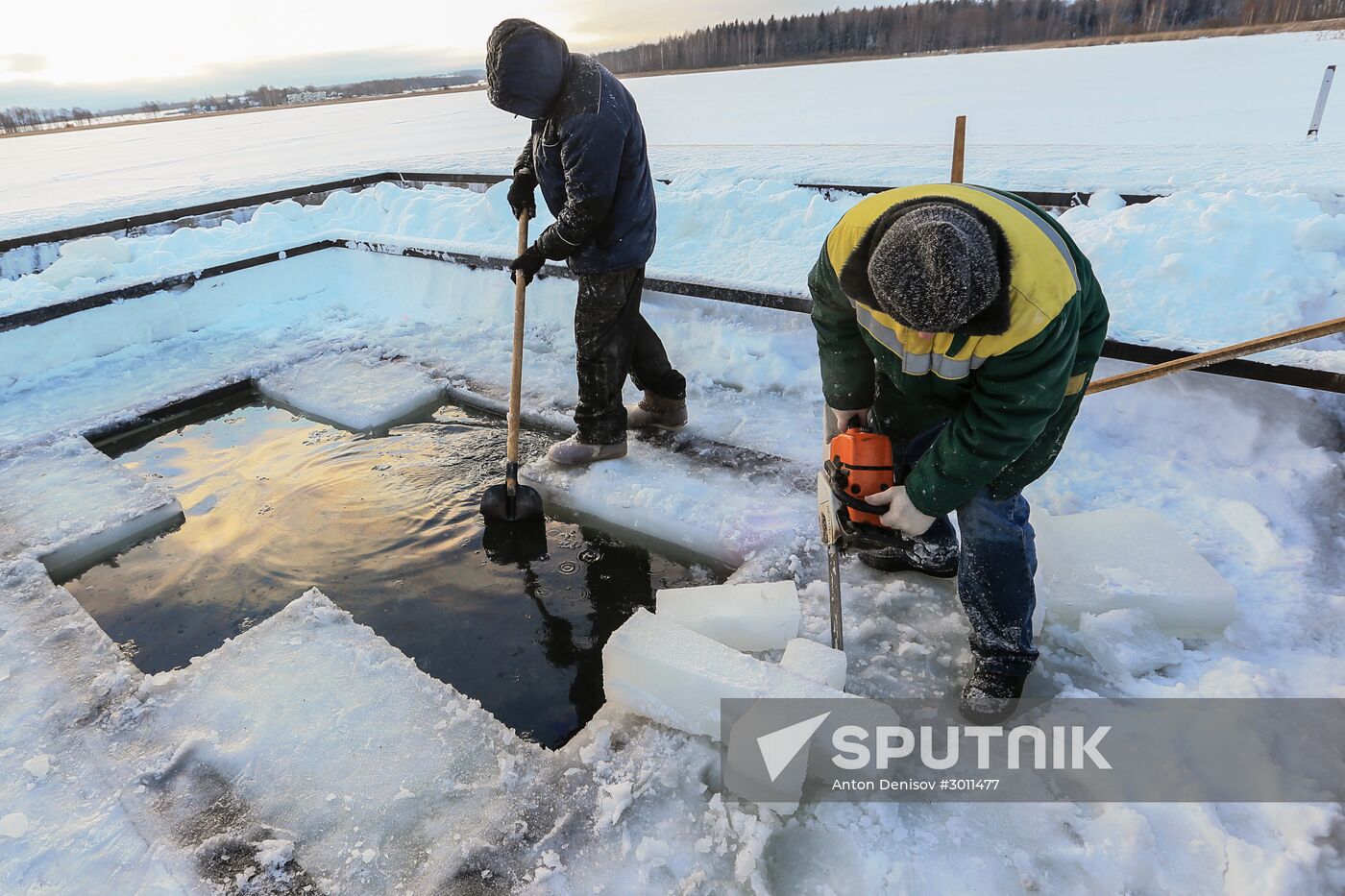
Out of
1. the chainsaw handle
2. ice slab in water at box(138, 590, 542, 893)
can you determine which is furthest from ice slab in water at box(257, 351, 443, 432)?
the chainsaw handle

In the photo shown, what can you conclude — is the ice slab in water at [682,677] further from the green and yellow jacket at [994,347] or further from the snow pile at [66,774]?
the snow pile at [66,774]

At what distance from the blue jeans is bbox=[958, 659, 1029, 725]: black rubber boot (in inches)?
0.8

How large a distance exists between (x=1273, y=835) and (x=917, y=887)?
2.84 feet

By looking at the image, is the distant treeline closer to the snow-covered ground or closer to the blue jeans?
the snow-covered ground

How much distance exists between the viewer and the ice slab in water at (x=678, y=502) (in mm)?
2857

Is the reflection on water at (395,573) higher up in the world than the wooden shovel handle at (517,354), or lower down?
lower down

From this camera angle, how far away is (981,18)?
187 feet

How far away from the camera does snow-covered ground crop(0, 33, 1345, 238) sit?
738cm

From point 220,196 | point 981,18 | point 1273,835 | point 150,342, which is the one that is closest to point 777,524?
point 1273,835

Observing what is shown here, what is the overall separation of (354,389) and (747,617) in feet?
10.5

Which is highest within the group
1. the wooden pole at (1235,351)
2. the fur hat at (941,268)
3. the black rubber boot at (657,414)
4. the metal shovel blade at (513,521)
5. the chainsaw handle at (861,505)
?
the fur hat at (941,268)

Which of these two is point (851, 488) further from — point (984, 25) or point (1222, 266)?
point (984, 25)

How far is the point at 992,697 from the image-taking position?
6.58ft

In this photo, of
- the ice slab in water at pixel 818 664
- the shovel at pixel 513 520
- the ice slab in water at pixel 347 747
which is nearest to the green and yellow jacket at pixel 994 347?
the ice slab in water at pixel 818 664
